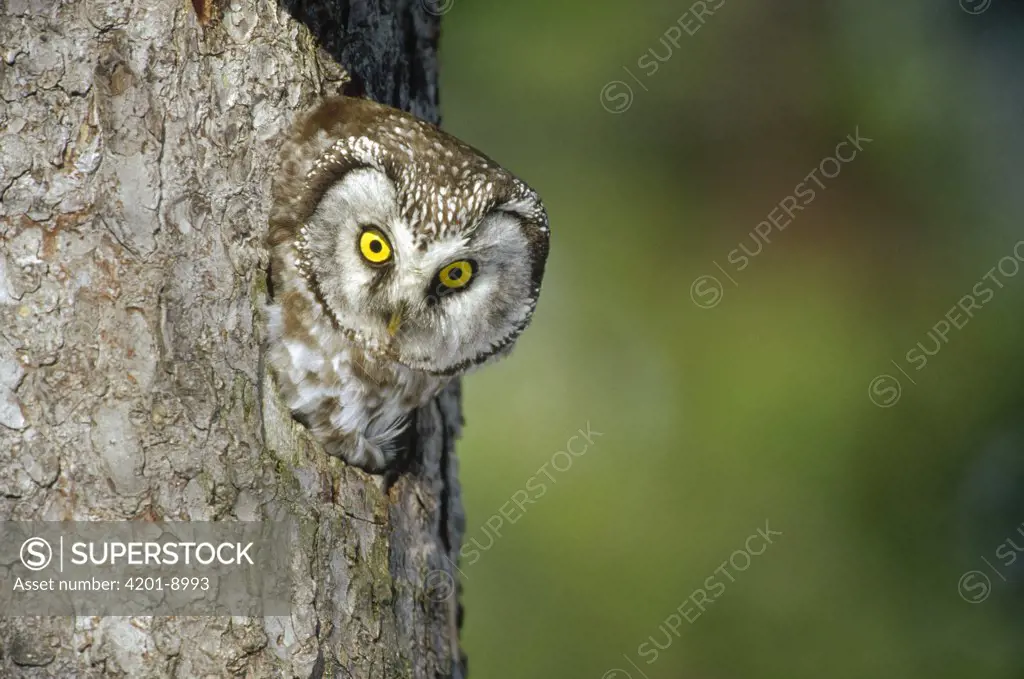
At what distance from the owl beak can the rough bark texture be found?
0.36 meters

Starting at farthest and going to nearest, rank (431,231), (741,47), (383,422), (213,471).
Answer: (741,47), (383,422), (431,231), (213,471)

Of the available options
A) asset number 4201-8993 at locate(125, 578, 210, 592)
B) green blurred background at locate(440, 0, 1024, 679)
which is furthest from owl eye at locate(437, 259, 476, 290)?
green blurred background at locate(440, 0, 1024, 679)

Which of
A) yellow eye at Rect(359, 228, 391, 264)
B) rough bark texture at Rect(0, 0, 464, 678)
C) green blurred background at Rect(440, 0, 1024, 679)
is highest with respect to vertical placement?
green blurred background at Rect(440, 0, 1024, 679)

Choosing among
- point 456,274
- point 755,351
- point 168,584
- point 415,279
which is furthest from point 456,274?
point 755,351

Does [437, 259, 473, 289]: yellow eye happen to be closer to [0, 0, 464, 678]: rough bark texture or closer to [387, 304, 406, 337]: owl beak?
[387, 304, 406, 337]: owl beak

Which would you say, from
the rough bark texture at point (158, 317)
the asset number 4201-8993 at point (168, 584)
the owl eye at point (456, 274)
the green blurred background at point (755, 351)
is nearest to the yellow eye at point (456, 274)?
the owl eye at point (456, 274)

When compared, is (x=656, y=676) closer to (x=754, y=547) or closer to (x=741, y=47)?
(x=754, y=547)

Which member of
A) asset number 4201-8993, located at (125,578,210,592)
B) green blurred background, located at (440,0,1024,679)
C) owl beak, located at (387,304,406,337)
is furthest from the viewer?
green blurred background, located at (440,0,1024,679)

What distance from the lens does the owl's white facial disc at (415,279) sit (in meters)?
2.42

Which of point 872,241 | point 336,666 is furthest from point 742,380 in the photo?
point 336,666

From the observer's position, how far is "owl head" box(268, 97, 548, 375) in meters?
2.38

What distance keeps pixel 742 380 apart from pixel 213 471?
3963 mm

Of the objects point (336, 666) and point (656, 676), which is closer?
point (336, 666)

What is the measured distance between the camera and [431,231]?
242 centimetres
